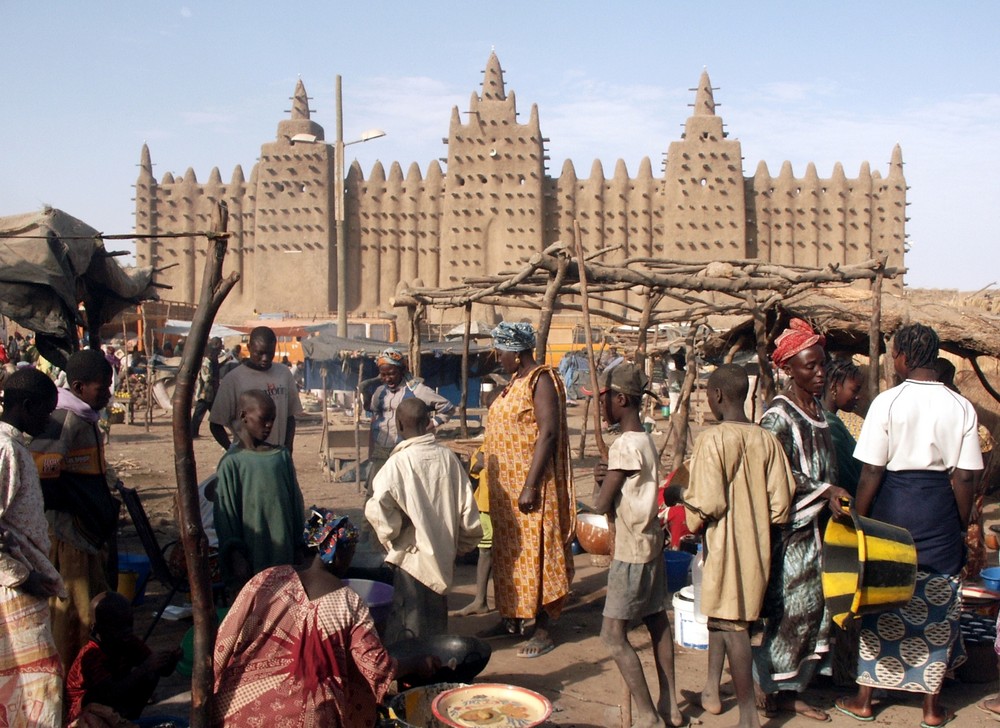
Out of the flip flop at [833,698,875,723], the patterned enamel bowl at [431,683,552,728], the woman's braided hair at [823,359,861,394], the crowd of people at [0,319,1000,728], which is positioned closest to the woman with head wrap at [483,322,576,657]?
the crowd of people at [0,319,1000,728]

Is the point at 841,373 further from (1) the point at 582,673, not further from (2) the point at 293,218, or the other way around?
(2) the point at 293,218

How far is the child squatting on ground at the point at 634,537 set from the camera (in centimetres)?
394

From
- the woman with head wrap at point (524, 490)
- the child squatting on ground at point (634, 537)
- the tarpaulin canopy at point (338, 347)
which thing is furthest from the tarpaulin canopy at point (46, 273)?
the tarpaulin canopy at point (338, 347)

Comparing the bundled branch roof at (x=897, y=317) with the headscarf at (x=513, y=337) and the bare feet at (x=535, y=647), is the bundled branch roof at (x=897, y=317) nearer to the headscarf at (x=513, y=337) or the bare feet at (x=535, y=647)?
the headscarf at (x=513, y=337)

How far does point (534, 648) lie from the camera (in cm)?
491

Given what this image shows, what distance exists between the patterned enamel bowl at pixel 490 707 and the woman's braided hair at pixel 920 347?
215 cm

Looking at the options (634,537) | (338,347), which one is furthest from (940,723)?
(338,347)

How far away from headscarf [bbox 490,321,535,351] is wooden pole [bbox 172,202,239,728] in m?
2.21

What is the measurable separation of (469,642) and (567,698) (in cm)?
74

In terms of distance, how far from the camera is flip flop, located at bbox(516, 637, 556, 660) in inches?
193

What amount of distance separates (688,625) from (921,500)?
5.22 feet

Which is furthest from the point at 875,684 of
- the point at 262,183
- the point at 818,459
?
the point at 262,183

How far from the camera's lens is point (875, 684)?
13.3 ft

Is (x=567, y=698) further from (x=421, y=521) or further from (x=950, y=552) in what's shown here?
(x=950, y=552)
